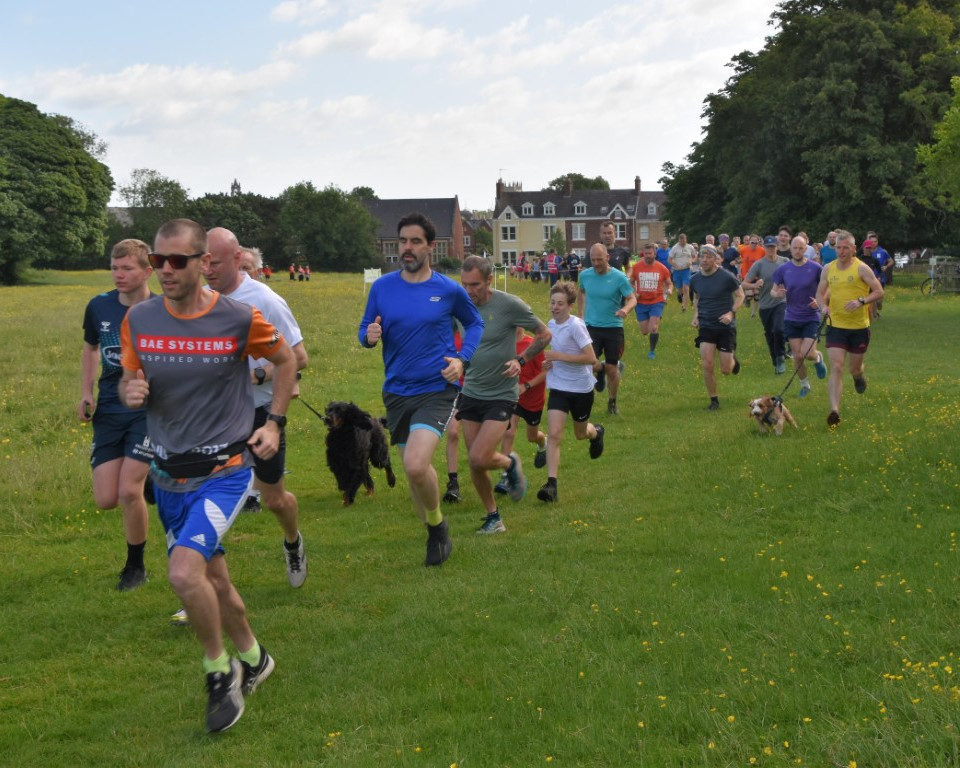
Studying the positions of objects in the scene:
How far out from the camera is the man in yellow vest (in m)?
12.0

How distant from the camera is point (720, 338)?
14.6 metres

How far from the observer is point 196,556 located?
4.82 m

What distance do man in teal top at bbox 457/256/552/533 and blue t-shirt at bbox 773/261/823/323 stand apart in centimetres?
665

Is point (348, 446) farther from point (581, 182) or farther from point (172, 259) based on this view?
point (581, 182)

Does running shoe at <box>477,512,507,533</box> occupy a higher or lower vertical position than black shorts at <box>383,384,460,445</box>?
lower

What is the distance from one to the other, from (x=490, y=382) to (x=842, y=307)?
17.5 feet

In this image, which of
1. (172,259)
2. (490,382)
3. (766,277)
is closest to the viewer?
(172,259)

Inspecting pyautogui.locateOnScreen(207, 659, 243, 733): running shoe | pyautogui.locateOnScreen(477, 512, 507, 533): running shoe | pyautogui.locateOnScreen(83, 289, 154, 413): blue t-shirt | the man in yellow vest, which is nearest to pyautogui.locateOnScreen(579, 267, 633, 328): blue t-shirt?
the man in yellow vest

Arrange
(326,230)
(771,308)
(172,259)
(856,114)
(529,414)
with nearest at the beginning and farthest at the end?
(172,259) → (529,414) → (771,308) → (856,114) → (326,230)

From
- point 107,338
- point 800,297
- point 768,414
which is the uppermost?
point 107,338

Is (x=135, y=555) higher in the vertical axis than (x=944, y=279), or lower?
lower

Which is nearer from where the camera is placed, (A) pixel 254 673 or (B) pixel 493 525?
(A) pixel 254 673

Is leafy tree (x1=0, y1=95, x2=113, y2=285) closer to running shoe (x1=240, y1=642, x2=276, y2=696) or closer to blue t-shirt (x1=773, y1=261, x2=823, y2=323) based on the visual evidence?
blue t-shirt (x1=773, y1=261, x2=823, y2=323)

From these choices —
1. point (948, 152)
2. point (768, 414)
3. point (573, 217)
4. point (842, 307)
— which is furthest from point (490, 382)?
point (573, 217)
